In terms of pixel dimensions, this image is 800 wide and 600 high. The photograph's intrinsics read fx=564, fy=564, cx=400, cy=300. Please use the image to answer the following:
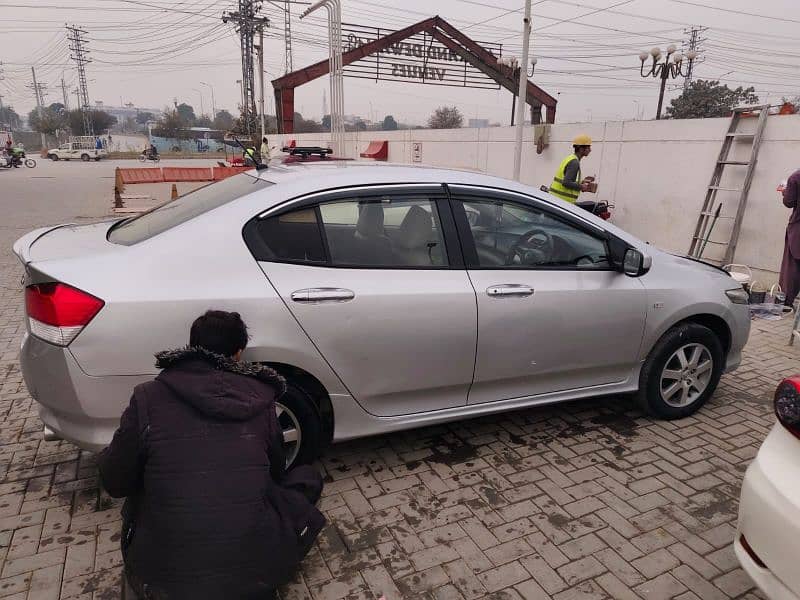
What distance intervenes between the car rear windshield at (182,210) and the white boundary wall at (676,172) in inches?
129

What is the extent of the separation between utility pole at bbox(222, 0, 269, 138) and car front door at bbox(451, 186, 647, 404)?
3652cm

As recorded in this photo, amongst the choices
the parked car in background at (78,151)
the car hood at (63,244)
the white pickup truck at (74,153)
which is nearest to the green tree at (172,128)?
the parked car in background at (78,151)

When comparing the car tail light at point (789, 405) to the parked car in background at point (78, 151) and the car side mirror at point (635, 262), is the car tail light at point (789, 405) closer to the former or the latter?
the car side mirror at point (635, 262)

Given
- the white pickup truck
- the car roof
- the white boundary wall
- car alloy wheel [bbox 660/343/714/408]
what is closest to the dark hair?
the car roof

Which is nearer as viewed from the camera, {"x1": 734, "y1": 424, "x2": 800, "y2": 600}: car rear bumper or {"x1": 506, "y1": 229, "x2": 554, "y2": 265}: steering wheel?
{"x1": 734, "y1": 424, "x2": 800, "y2": 600}: car rear bumper

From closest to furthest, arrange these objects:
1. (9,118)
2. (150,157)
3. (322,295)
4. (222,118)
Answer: (322,295) → (150,157) → (222,118) → (9,118)

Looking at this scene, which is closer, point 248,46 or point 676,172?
point 676,172

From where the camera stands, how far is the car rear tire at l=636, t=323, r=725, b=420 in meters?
3.65

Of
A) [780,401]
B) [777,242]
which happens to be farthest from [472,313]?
[777,242]

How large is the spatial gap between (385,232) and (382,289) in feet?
1.19

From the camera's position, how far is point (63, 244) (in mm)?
2865

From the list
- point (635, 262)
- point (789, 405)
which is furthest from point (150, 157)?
point (789, 405)

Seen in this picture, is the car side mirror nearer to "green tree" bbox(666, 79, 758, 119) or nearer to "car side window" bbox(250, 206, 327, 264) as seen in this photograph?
"car side window" bbox(250, 206, 327, 264)

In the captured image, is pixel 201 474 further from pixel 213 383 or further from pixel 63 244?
pixel 63 244
